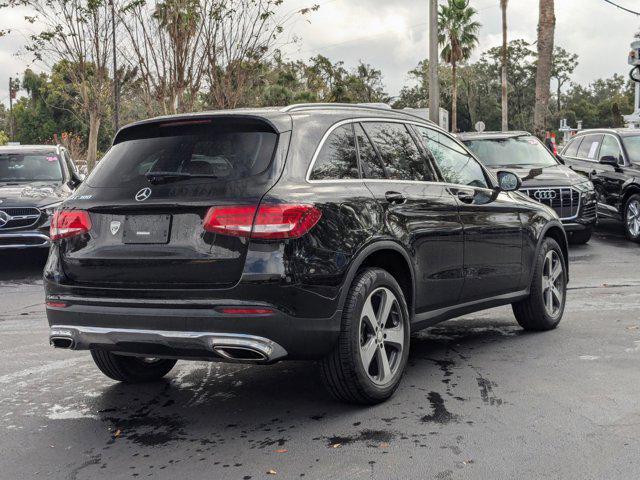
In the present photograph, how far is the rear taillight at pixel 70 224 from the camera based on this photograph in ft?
16.4

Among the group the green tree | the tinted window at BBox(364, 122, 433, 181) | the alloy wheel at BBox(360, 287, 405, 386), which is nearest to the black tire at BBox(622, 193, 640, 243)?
the tinted window at BBox(364, 122, 433, 181)

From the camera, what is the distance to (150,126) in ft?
17.1

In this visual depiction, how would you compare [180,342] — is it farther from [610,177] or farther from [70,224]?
[610,177]

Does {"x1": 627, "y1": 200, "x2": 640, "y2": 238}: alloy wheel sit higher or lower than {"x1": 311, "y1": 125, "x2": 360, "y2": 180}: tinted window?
lower

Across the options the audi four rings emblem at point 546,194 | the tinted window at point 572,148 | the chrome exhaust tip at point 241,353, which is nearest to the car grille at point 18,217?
the audi four rings emblem at point 546,194

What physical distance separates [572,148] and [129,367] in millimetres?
12524

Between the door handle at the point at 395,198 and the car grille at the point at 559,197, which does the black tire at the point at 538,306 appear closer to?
the door handle at the point at 395,198

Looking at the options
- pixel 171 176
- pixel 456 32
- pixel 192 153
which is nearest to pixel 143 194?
pixel 171 176

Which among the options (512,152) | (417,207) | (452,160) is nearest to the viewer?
(417,207)

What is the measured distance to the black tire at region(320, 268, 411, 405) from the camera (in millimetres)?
4793

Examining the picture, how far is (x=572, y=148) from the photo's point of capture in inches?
653

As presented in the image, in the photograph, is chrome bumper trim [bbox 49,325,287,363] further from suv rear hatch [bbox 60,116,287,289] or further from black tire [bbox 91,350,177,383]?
black tire [bbox 91,350,177,383]

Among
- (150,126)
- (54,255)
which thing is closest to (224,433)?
(54,255)

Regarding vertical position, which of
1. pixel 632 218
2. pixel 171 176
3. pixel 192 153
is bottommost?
pixel 632 218
